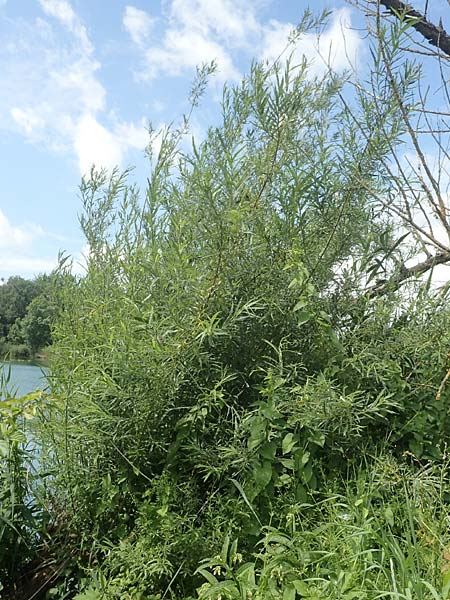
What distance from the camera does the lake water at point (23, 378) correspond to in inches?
89.9

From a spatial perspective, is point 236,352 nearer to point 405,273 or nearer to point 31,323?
point 405,273

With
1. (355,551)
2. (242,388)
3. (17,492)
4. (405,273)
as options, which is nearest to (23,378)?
(17,492)

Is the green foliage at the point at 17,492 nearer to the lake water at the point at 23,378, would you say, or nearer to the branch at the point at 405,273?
the lake water at the point at 23,378

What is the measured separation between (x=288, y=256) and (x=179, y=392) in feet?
2.08

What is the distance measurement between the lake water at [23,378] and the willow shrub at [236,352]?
0.19m

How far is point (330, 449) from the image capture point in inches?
82.8

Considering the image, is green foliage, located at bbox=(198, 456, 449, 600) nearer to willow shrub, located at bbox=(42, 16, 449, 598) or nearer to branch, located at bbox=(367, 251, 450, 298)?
willow shrub, located at bbox=(42, 16, 449, 598)

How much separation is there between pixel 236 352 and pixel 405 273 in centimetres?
91

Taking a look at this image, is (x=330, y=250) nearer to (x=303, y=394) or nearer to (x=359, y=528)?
(x=303, y=394)

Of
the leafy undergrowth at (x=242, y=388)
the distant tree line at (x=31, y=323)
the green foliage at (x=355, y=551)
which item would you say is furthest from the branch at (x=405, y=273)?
the distant tree line at (x=31, y=323)

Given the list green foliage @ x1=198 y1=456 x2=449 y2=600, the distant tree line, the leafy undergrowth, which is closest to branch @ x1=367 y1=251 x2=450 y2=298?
the leafy undergrowth

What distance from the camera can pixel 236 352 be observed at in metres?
2.06

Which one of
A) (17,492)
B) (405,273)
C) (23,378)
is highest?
(405,273)

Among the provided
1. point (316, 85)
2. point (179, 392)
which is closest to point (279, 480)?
point (179, 392)
